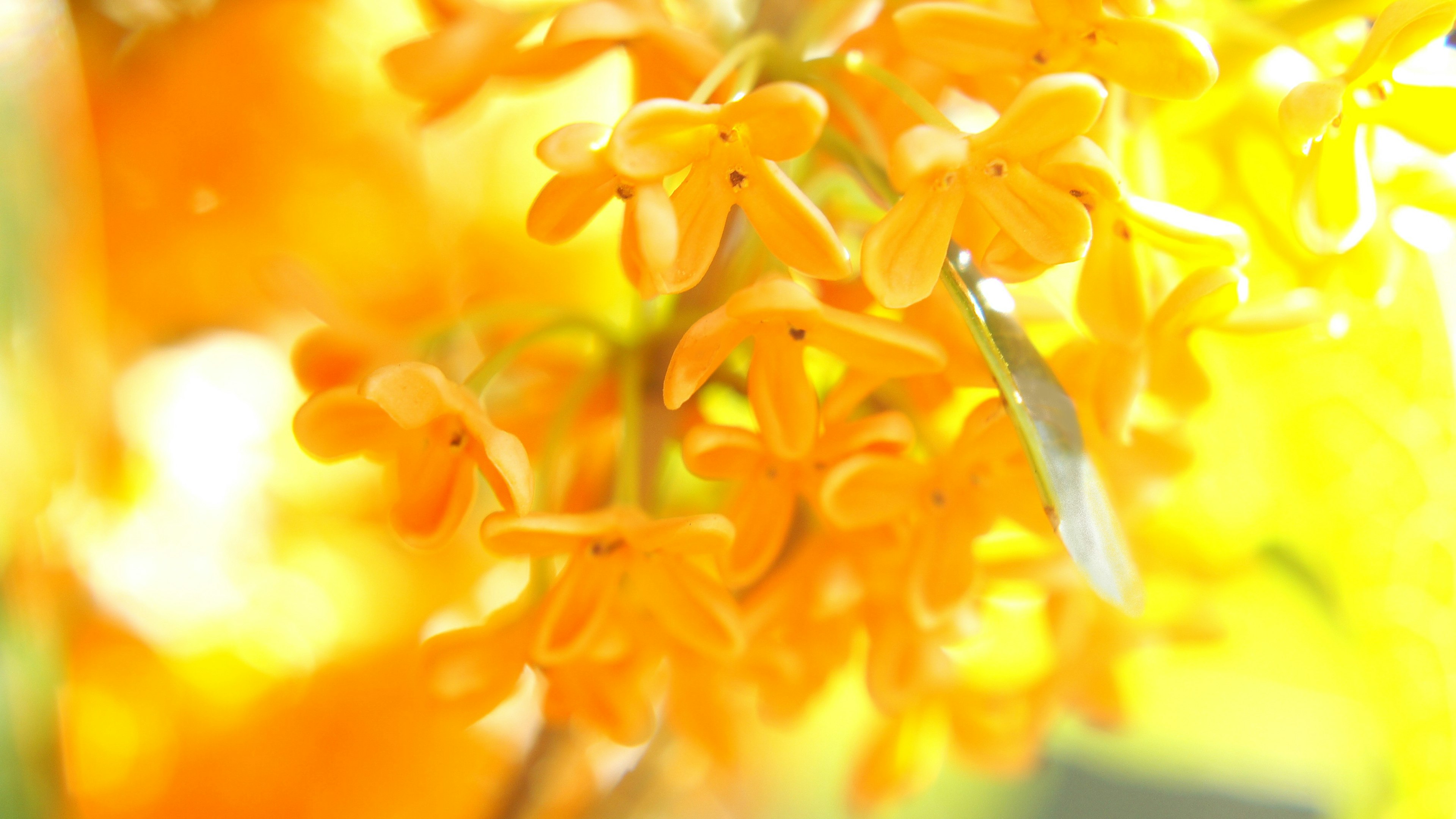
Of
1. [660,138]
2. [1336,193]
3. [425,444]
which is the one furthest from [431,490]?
[1336,193]

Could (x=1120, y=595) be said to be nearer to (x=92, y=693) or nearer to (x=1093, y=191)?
(x=1093, y=191)

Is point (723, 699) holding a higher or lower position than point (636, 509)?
lower

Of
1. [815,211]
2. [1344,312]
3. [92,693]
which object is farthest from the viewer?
[92,693]

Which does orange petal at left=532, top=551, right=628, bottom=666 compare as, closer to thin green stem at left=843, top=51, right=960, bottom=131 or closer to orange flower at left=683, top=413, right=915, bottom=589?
orange flower at left=683, top=413, right=915, bottom=589

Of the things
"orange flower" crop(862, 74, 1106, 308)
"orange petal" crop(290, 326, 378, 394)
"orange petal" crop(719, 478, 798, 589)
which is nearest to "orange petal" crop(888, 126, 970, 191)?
"orange flower" crop(862, 74, 1106, 308)

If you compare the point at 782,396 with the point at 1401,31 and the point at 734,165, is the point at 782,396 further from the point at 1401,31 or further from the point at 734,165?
the point at 1401,31

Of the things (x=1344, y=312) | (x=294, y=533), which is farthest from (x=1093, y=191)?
(x=294, y=533)
